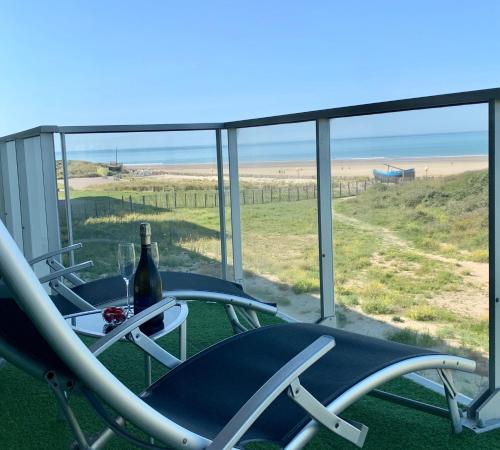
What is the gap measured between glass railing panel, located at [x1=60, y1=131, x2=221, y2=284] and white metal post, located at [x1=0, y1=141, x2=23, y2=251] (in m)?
0.61

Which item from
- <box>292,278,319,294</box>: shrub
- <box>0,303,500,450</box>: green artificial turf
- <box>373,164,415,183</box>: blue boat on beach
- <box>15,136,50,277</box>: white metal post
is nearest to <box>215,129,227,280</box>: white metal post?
<box>292,278,319,294</box>: shrub

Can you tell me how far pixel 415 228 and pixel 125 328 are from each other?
3.53m

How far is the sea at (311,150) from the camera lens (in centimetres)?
334

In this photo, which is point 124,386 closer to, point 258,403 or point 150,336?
point 258,403

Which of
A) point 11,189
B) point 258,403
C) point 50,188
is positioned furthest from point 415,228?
point 258,403

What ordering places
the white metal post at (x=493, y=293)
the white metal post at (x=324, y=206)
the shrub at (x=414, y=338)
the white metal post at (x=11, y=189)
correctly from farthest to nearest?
1. the white metal post at (x=11, y=189)
2. the shrub at (x=414, y=338)
3. the white metal post at (x=324, y=206)
4. the white metal post at (x=493, y=293)

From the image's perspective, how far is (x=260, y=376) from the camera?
2.04m

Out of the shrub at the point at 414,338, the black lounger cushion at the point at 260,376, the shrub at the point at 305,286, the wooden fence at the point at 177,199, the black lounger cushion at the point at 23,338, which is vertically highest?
the wooden fence at the point at 177,199

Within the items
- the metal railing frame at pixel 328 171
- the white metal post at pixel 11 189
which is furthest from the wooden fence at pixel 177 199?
the white metal post at pixel 11 189

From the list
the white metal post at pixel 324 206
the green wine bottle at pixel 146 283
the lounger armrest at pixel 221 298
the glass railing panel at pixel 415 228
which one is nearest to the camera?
the green wine bottle at pixel 146 283

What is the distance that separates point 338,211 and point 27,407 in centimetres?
189

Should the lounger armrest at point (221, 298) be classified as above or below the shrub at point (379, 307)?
above

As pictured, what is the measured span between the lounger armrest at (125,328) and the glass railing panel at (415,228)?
1339 millimetres

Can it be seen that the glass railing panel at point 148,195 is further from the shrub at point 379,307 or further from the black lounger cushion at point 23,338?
the black lounger cushion at point 23,338
